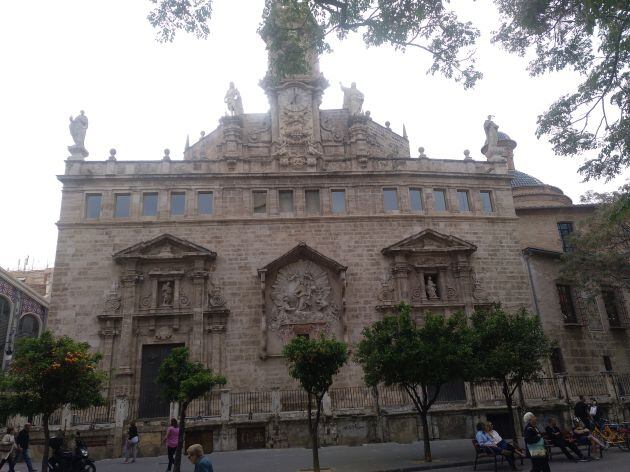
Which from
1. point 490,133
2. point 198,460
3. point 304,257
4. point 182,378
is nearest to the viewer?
point 198,460

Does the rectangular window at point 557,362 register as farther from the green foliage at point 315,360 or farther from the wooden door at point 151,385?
the wooden door at point 151,385

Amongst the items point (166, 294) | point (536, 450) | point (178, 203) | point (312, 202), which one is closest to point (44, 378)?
point (166, 294)

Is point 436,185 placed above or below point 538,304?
above

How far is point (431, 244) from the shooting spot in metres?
25.3

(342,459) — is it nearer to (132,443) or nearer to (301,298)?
(132,443)

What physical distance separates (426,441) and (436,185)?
15.3 m

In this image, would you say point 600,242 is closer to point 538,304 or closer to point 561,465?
point 538,304

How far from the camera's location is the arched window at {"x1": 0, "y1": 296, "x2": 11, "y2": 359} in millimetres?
29625

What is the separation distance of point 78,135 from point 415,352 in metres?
20.8

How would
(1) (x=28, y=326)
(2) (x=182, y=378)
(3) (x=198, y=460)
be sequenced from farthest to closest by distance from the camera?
(1) (x=28, y=326), (2) (x=182, y=378), (3) (x=198, y=460)

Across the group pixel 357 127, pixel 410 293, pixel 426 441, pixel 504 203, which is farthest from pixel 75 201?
pixel 504 203

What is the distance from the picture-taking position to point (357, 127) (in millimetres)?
27188

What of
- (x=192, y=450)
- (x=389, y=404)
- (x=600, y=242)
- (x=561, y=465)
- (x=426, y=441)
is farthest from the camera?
(x=600, y=242)

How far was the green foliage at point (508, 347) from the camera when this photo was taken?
1562cm
